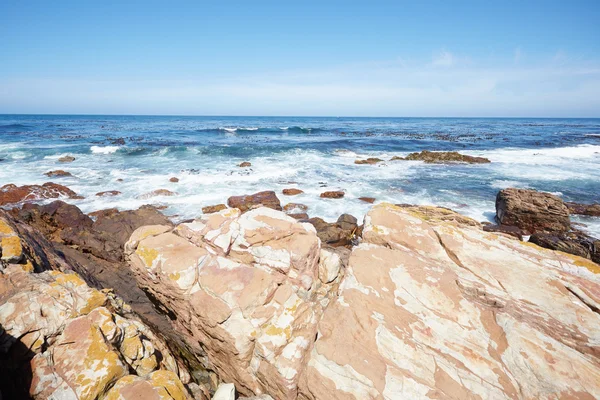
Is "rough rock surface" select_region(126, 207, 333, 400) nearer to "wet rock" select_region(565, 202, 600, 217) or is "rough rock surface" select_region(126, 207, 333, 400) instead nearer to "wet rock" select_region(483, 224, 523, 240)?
"wet rock" select_region(483, 224, 523, 240)

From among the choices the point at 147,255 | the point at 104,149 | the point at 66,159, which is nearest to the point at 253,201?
the point at 147,255

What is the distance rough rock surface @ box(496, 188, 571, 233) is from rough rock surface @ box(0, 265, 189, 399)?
14.2m

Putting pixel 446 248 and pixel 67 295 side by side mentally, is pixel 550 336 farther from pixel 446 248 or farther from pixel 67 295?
pixel 67 295

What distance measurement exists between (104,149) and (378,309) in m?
38.1

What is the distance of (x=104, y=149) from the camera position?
32688mm

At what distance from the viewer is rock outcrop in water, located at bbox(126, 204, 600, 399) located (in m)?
3.39

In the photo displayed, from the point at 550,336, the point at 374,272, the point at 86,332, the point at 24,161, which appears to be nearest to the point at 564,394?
the point at 550,336

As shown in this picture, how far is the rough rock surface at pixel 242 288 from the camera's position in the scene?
4020 millimetres

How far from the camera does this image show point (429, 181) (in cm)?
2117

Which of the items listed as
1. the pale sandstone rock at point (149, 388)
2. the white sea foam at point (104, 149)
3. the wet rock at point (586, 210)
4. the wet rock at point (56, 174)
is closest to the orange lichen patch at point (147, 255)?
the pale sandstone rock at point (149, 388)

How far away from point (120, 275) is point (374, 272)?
738 centimetres

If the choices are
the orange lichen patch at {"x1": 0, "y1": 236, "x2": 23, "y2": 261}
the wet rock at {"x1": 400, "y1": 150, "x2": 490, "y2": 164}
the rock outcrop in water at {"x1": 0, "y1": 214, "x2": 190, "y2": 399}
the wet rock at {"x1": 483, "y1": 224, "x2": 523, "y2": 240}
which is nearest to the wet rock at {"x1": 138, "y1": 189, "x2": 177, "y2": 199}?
the orange lichen patch at {"x1": 0, "y1": 236, "x2": 23, "y2": 261}

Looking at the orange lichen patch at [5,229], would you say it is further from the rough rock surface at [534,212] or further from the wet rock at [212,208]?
the rough rock surface at [534,212]

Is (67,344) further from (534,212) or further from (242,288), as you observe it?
(534,212)
